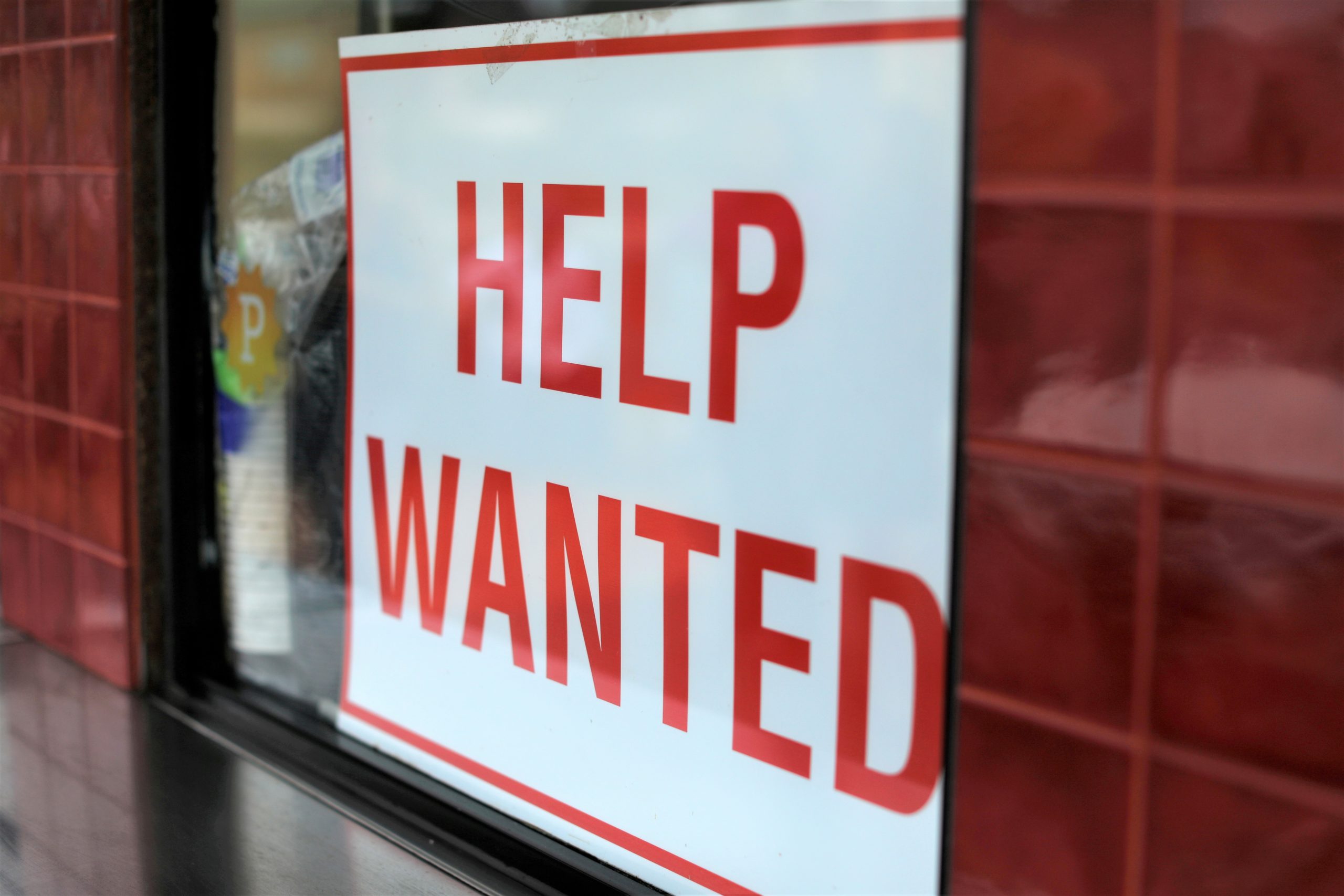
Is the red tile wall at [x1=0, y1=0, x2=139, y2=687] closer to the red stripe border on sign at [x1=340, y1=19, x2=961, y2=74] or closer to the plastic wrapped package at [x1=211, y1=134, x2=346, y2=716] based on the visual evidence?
the plastic wrapped package at [x1=211, y1=134, x2=346, y2=716]

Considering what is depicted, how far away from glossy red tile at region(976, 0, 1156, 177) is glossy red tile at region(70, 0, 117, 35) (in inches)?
56.7

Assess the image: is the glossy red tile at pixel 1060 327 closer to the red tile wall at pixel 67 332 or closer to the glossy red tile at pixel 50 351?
the red tile wall at pixel 67 332

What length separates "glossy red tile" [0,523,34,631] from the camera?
216 cm

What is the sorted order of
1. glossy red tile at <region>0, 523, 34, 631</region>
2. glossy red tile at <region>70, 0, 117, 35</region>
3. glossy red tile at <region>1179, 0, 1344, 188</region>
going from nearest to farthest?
1. glossy red tile at <region>1179, 0, 1344, 188</region>
2. glossy red tile at <region>70, 0, 117, 35</region>
3. glossy red tile at <region>0, 523, 34, 631</region>

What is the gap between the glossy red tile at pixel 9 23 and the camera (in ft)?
6.61

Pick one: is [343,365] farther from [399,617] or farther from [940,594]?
[940,594]

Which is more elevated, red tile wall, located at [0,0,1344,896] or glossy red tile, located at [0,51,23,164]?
glossy red tile, located at [0,51,23,164]

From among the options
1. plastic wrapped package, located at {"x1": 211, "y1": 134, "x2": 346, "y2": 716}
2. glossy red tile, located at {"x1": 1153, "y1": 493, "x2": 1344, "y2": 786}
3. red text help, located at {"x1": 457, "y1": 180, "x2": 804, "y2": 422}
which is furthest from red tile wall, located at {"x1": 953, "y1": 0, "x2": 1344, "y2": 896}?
plastic wrapped package, located at {"x1": 211, "y1": 134, "x2": 346, "y2": 716}

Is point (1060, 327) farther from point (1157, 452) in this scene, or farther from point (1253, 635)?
point (1253, 635)

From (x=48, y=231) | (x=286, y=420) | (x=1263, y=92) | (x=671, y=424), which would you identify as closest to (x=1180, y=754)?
(x=1263, y=92)

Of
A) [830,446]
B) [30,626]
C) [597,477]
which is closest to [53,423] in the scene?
[30,626]

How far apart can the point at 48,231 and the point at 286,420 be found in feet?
2.11

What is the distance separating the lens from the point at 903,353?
102 centimetres

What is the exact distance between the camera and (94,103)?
1.86 metres
